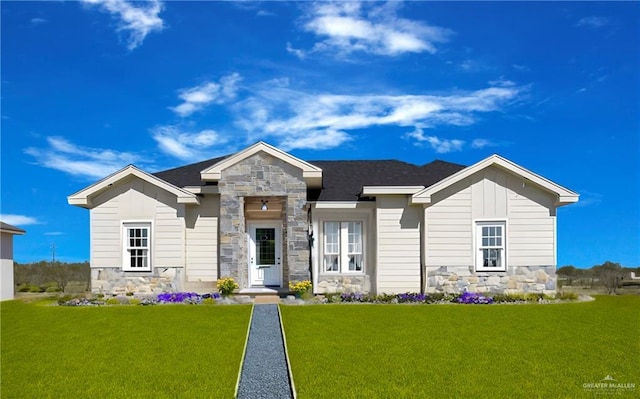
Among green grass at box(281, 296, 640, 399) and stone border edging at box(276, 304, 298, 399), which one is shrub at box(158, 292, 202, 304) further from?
stone border edging at box(276, 304, 298, 399)

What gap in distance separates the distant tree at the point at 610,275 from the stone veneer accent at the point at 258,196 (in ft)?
48.9

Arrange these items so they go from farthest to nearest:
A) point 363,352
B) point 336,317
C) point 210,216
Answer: point 210,216, point 336,317, point 363,352

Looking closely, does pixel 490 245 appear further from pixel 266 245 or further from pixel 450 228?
pixel 266 245

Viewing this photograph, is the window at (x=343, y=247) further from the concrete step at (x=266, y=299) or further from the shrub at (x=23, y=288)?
the shrub at (x=23, y=288)

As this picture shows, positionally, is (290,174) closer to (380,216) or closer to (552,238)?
(380,216)

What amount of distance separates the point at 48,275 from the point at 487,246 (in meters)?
22.5

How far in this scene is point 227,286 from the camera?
64.7ft

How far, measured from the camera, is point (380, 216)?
68.1 feet

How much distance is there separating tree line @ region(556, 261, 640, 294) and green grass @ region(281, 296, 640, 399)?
909 cm

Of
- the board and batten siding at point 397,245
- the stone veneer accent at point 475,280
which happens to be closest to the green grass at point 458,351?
the stone veneer accent at point 475,280

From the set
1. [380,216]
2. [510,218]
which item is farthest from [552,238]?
[380,216]

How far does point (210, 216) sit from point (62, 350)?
981 cm

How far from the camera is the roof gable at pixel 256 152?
20.2 m

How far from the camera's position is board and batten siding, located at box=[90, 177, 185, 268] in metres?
20.7
